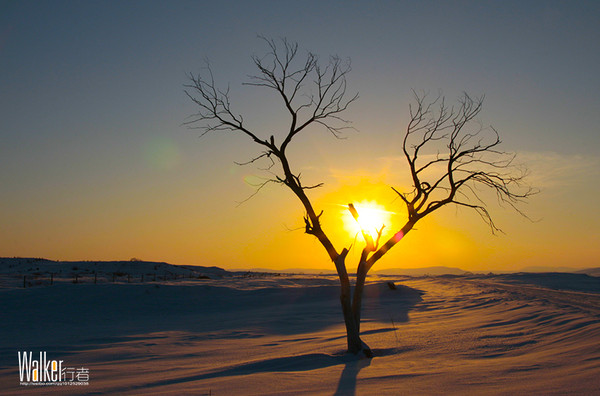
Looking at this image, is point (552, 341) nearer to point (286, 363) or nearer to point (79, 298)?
point (286, 363)

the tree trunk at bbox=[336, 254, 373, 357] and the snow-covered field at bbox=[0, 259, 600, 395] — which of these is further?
the tree trunk at bbox=[336, 254, 373, 357]

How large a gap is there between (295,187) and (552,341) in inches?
282

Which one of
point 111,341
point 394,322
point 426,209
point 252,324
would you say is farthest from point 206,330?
point 426,209

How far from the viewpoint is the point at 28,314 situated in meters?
19.5

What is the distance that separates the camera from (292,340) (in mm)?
14703

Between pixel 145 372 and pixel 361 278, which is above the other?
pixel 361 278

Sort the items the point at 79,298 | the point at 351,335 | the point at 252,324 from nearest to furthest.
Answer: the point at 351,335 → the point at 252,324 → the point at 79,298

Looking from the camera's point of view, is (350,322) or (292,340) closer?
(350,322)

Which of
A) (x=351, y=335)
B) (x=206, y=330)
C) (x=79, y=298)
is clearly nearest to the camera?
(x=351, y=335)

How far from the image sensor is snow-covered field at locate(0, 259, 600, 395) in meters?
8.08

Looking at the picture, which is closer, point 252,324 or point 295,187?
point 295,187

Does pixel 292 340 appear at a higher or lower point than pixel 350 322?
lower

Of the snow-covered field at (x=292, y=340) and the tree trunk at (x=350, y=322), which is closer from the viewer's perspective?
the snow-covered field at (x=292, y=340)

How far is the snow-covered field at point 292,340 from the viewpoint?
8.08 metres
